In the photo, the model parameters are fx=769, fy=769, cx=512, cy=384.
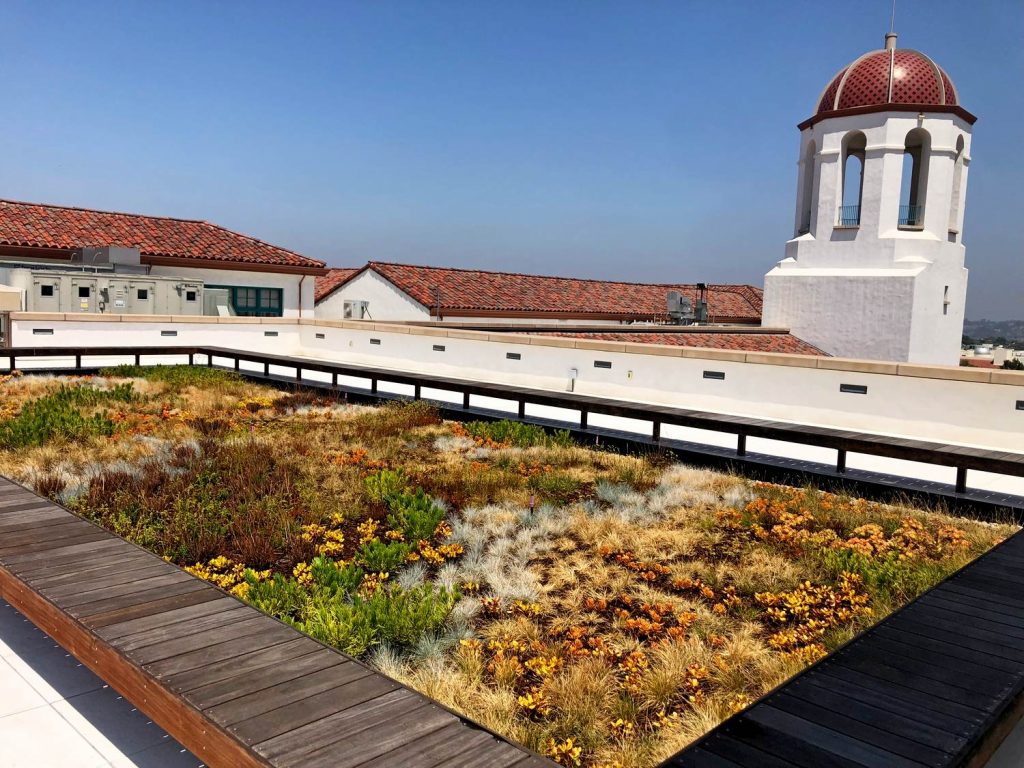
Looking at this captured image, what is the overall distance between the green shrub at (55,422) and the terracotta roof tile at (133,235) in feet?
49.6

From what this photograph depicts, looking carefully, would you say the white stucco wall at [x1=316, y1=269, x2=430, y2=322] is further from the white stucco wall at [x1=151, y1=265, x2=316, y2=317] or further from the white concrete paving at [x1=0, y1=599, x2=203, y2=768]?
the white concrete paving at [x1=0, y1=599, x2=203, y2=768]

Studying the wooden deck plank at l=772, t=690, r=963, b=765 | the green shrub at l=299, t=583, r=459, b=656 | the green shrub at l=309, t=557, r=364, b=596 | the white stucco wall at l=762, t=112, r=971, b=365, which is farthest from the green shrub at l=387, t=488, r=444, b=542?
the white stucco wall at l=762, t=112, r=971, b=365

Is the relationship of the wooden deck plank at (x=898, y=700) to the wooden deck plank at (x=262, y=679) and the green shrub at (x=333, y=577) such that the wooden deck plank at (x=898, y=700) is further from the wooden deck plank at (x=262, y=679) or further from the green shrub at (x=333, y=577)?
the green shrub at (x=333, y=577)

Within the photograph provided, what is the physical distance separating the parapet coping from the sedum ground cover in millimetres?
4200

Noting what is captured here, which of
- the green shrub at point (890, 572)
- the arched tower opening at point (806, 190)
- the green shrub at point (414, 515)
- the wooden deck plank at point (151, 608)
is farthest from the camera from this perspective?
the arched tower opening at point (806, 190)

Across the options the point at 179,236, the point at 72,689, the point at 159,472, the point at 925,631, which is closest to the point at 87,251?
the point at 179,236

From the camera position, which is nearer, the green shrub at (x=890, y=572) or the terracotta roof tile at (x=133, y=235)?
the green shrub at (x=890, y=572)

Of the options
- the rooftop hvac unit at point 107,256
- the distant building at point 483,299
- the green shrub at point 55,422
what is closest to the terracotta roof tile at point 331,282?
the distant building at point 483,299

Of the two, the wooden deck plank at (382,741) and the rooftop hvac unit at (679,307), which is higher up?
the rooftop hvac unit at (679,307)

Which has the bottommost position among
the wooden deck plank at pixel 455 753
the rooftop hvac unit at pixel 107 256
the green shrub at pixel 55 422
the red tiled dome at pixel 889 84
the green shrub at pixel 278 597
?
the green shrub at pixel 278 597

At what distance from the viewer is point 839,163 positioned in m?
26.3

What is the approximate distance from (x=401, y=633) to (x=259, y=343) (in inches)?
762

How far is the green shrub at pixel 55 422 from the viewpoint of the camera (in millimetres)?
9438

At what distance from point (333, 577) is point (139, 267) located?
23355mm
